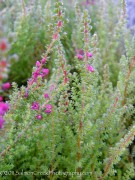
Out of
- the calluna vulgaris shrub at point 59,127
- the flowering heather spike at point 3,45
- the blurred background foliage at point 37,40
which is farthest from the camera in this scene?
the blurred background foliage at point 37,40

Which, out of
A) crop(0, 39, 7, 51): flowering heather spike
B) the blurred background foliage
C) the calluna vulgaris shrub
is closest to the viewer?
crop(0, 39, 7, 51): flowering heather spike

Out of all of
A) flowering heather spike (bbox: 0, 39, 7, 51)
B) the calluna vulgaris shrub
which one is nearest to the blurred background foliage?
the calluna vulgaris shrub

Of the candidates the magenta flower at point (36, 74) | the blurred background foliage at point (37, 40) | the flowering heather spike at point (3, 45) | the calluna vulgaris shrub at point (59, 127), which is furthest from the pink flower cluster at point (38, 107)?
the blurred background foliage at point (37, 40)

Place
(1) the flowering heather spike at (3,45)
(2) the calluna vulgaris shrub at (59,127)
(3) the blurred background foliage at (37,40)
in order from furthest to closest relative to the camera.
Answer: (3) the blurred background foliage at (37,40)
(2) the calluna vulgaris shrub at (59,127)
(1) the flowering heather spike at (3,45)

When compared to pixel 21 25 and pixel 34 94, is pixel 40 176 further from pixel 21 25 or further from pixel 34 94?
pixel 21 25

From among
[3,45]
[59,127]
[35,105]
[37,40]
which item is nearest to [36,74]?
[35,105]

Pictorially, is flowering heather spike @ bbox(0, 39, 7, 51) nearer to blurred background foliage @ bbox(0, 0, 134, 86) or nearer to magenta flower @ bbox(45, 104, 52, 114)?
magenta flower @ bbox(45, 104, 52, 114)

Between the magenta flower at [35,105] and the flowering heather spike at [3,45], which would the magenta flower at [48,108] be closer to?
the magenta flower at [35,105]

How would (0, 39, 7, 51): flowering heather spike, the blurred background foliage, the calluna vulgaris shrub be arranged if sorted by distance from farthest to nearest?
1. the blurred background foliage
2. the calluna vulgaris shrub
3. (0, 39, 7, 51): flowering heather spike

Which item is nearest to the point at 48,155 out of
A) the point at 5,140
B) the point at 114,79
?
the point at 5,140

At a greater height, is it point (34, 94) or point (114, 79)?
point (114, 79)

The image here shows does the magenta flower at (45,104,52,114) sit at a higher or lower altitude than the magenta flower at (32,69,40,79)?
lower
